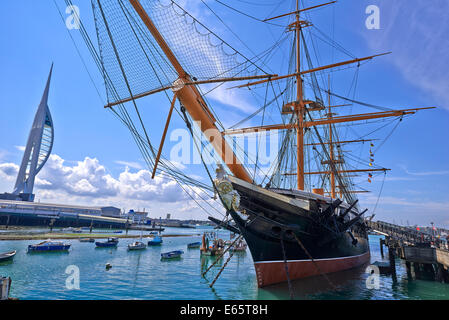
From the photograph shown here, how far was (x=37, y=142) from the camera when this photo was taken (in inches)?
3787

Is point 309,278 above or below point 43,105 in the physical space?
below

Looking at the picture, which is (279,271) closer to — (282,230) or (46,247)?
(282,230)

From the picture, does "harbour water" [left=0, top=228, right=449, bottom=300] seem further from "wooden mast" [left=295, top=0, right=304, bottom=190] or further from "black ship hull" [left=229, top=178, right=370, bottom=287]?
"wooden mast" [left=295, top=0, right=304, bottom=190]

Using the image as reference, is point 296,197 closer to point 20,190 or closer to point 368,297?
point 368,297

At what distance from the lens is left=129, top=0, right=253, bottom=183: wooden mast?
10281 millimetres

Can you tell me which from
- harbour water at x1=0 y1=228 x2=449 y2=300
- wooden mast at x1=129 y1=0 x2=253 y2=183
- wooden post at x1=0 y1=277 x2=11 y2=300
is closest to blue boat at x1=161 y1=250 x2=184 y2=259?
harbour water at x1=0 y1=228 x2=449 y2=300

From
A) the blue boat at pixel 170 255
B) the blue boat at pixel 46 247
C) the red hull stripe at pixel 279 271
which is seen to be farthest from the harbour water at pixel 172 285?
the blue boat at pixel 170 255

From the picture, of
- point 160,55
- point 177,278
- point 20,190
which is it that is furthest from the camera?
point 20,190

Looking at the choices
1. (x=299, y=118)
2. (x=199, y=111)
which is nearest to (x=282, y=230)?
(x=199, y=111)

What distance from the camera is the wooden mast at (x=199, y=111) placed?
10281 mm

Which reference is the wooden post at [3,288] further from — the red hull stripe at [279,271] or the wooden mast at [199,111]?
the red hull stripe at [279,271]

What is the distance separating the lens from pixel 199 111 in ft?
38.0
